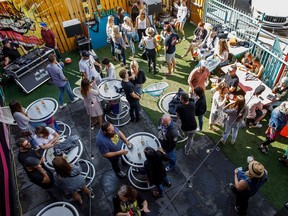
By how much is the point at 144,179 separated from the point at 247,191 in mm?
2256

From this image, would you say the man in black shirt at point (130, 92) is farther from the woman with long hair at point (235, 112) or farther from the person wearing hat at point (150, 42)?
the person wearing hat at point (150, 42)

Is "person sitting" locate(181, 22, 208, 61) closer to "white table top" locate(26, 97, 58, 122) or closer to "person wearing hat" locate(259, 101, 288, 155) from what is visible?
"person wearing hat" locate(259, 101, 288, 155)

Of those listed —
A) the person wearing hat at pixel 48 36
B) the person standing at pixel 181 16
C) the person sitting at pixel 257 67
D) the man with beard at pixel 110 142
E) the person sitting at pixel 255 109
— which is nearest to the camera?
the man with beard at pixel 110 142

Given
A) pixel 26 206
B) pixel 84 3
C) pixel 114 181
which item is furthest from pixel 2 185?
pixel 84 3

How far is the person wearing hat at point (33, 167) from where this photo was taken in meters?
4.08

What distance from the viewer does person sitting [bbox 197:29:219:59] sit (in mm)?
8008

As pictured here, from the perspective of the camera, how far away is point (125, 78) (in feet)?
18.2

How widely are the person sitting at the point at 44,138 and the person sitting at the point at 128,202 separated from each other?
219cm

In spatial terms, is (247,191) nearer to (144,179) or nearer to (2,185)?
(144,179)

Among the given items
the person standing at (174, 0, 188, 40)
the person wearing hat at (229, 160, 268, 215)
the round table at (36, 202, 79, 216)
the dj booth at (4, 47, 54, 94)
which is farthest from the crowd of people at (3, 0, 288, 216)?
the person standing at (174, 0, 188, 40)

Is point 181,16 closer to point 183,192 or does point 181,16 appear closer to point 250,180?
point 183,192

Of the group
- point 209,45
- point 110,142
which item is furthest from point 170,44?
point 110,142

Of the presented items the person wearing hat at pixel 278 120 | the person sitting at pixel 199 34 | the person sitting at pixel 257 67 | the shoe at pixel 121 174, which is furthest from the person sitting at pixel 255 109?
the shoe at pixel 121 174

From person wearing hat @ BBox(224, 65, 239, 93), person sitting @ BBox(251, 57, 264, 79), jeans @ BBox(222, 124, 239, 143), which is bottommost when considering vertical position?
jeans @ BBox(222, 124, 239, 143)
